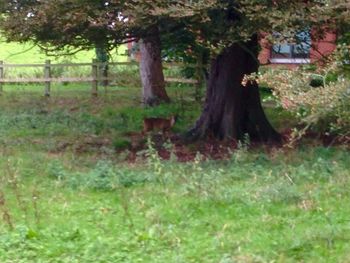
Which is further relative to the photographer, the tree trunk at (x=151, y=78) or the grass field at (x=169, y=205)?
the tree trunk at (x=151, y=78)

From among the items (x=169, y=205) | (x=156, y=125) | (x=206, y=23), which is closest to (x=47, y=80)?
(x=156, y=125)

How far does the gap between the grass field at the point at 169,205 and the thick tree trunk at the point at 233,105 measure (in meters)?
0.78

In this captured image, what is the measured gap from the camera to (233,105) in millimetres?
18484

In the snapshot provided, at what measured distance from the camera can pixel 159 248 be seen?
870 cm

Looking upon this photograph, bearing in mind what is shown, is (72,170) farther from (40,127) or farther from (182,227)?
(40,127)

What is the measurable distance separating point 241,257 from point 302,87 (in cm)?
159

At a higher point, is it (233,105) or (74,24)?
(74,24)

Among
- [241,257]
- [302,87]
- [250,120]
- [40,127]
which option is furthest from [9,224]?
[40,127]

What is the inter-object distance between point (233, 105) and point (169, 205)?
308 inches

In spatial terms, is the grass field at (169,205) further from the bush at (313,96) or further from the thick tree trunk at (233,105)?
the bush at (313,96)

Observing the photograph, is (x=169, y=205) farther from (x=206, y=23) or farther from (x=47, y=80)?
(x=47, y=80)

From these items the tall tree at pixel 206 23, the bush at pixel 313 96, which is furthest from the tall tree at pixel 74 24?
the bush at pixel 313 96

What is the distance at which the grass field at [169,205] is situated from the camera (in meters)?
8.59

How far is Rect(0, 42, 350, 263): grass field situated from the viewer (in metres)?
8.59
